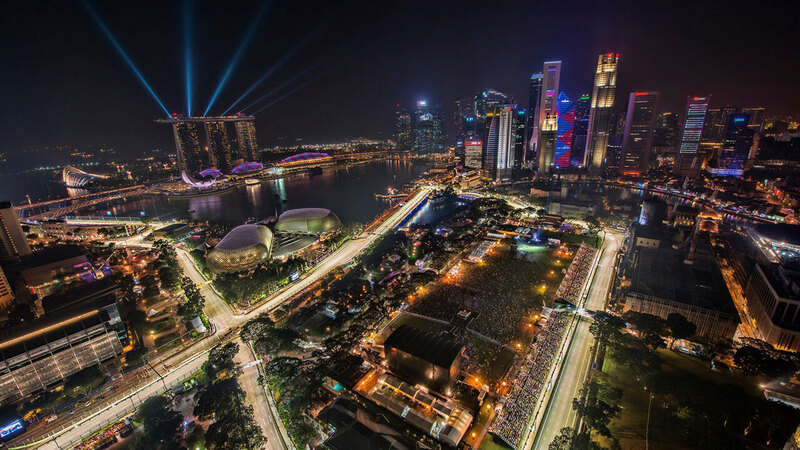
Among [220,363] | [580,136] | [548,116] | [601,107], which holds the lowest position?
[220,363]

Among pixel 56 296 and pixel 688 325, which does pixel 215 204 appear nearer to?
pixel 56 296

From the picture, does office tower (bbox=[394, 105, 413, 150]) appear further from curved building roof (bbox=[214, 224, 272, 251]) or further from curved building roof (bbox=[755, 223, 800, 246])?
curved building roof (bbox=[755, 223, 800, 246])

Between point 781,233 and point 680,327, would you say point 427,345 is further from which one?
point 781,233

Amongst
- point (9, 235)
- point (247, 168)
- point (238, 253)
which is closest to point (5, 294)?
point (9, 235)

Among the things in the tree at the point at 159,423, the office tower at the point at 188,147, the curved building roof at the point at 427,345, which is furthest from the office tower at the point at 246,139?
the curved building roof at the point at 427,345

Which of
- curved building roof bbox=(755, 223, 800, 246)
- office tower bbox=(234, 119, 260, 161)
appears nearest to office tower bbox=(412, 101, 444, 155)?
office tower bbox=(234, 119, 260, 161)
